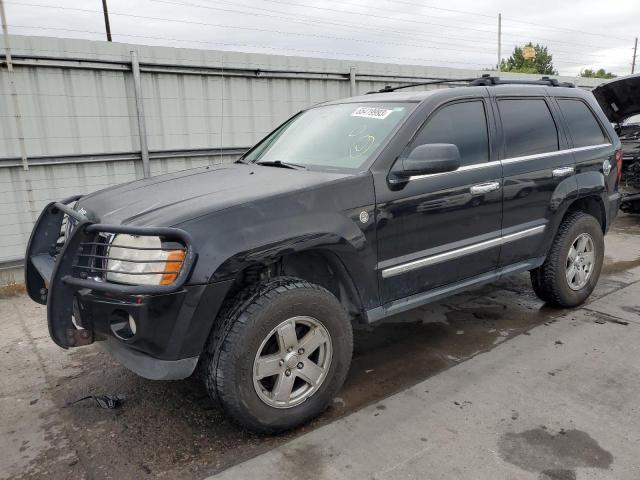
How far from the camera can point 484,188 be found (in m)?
3.55

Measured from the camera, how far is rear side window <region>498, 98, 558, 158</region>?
384 cm

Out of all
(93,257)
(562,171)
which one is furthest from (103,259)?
(562,171)

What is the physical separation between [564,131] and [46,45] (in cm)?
523

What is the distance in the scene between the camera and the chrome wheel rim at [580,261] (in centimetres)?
441

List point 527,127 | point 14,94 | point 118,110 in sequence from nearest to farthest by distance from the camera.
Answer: point 527,127 < point 14,94 < point 118,110

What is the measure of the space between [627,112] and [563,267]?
502 cm

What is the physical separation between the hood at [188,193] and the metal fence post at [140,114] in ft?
10.3

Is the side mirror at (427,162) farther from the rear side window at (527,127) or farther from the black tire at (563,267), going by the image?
the black tire at (563,267)

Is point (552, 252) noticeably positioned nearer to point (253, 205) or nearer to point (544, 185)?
point (544, 185)

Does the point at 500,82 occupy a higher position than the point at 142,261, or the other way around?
the point at 500,82

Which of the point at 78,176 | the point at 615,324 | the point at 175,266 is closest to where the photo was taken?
the point at 175,266

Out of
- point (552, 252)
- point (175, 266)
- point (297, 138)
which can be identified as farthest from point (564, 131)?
point (175, 266)

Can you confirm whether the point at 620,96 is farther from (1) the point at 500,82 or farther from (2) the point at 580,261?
(1) the point at 500,82

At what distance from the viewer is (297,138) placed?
12.6ft
